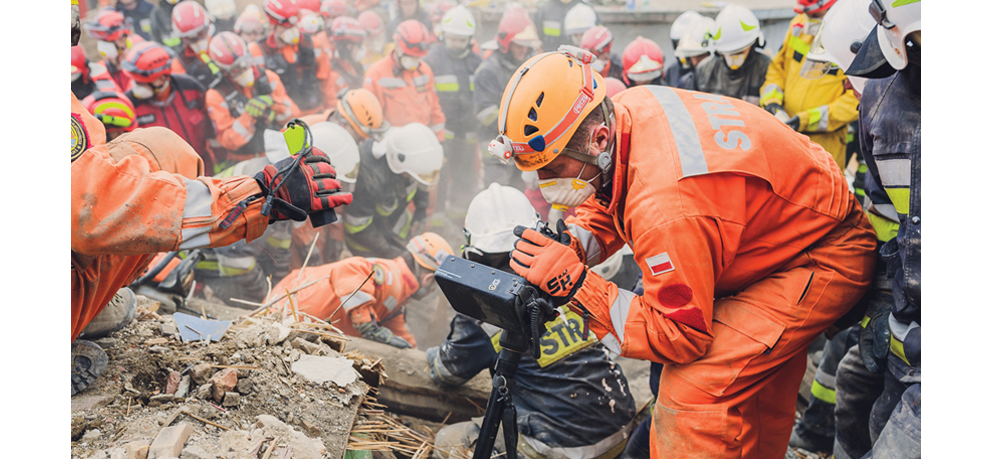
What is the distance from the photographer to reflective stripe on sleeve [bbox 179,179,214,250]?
1.97 metres

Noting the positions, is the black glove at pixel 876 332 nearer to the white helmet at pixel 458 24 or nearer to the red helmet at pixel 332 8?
the white helmet at pixel 458 24

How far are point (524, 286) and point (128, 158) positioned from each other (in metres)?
1.42

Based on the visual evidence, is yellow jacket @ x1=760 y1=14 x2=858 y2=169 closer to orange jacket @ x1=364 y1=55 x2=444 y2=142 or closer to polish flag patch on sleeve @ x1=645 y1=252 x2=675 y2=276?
polish flag patch on sleeve @ x1=645 y1=252 x2=675 y2=276

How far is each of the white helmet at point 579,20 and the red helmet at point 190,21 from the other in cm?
524

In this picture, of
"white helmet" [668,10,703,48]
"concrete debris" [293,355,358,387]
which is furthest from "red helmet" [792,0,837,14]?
"concrete debris" [293,355,358,387]

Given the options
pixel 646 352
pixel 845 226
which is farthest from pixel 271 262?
pixel 845 226

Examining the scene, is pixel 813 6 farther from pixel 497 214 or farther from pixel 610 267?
pixel 497 214

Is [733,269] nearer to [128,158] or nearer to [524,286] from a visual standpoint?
[524,286]

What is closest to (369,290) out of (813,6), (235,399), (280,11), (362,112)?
(235,399)

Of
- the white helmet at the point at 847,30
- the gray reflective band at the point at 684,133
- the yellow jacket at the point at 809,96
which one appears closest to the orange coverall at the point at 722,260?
the gray reflective band at the point at 684,133

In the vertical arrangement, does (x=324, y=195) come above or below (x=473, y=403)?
above

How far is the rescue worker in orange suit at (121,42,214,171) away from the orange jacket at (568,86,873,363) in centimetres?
497

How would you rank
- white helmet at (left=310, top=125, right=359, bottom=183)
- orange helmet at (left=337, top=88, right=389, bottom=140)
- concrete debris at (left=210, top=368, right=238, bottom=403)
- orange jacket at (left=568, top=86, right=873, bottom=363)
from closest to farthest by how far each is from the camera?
orange jacket at (left=568, top=86, right=873, bottom=363)
concrete debris at (left=210, top=368, right=238, bottom=403)
white helmet at (left=310, top=125, right=359, bottom=183)
orange helmet at (left=337, top=88, right=389, bottom=140)

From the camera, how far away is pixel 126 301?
2898 millimetres
